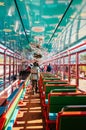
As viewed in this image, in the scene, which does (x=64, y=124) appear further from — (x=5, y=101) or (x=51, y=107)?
(x=5, y=101)

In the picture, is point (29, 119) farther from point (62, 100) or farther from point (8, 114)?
point (8, 114)

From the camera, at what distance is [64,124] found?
Result: 192cm

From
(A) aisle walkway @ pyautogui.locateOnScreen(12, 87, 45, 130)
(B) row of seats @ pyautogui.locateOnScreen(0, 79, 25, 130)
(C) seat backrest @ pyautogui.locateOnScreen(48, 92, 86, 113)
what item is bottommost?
(A) aisle walkway @ pyautogui.locateOnScreen(12, 87, 45, 130)

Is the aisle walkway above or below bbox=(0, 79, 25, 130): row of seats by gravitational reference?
below

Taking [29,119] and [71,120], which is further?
[29,119]

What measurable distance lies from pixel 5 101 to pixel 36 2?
2.69 m

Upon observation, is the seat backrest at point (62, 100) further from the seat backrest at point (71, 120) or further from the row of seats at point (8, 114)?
the seat backrest at point (71, 120)

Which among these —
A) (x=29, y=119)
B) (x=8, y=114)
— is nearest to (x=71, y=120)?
(x=8, y=114)

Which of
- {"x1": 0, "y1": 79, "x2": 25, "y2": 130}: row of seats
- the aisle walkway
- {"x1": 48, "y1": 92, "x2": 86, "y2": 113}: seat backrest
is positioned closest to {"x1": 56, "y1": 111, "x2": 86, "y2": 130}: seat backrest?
{"x1": 0, "y1": 79, "x2": 25, "y2": 130}: row of seats

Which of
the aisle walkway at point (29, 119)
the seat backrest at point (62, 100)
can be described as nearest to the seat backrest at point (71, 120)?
the seat backrest at point (62, 100)

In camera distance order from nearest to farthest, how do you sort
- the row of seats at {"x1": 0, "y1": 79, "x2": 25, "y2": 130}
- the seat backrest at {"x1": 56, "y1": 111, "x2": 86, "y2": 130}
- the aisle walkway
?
the seat backrest at {"x1": 56, "y1": 111, "x2": 86, "y2": 130} < the row of seats at {"x1": 0, "y1": 79, "x2": 25, "y2": 130} < the aisle walkway

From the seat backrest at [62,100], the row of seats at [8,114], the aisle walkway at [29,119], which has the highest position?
the seat backrest at [62,100]

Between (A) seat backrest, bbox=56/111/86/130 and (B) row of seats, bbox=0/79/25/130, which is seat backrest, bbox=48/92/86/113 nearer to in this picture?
(B) row of seats, bbox=0/79/25/130

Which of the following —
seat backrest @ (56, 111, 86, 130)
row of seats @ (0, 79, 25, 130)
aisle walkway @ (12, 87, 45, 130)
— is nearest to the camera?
seat backrest @ (56, 111, 86, 130)
